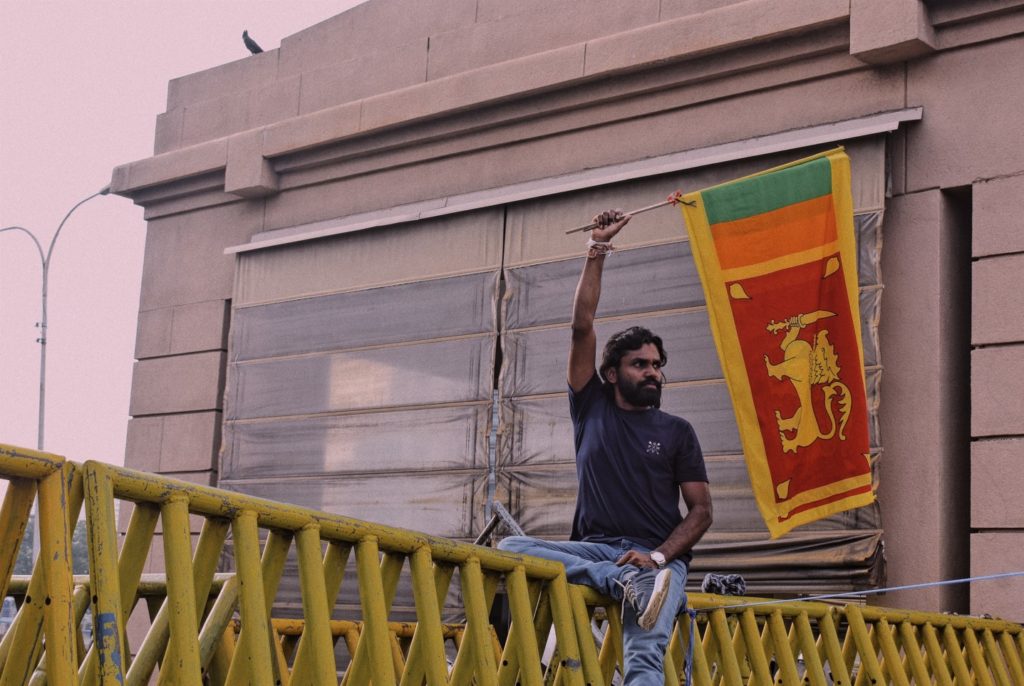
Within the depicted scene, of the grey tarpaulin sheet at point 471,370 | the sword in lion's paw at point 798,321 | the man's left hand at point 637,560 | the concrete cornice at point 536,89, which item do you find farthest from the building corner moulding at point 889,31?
the man's left hand at point 637,560

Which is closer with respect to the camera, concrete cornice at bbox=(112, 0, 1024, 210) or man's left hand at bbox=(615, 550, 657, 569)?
man's left hand at bbox=(615, 550, 657, 569)

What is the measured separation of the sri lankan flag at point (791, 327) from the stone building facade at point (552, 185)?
678 mm

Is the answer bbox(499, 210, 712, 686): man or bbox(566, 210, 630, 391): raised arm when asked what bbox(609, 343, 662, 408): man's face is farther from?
bbox(566, 210, 630, 391): raised arm

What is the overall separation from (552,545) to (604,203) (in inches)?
256

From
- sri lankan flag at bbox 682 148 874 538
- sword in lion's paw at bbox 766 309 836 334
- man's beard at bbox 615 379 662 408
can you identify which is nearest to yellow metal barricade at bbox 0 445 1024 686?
man's beard at bbox 615 379 662 408

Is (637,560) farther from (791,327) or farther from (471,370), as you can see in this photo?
(471,370)

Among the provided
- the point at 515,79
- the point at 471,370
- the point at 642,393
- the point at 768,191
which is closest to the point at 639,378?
the point at 642,393

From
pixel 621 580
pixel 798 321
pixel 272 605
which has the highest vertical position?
pixel 798 321

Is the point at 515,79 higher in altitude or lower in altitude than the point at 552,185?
higher

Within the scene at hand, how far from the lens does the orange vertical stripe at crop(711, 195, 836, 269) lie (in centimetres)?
994

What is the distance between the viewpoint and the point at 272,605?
5.17m

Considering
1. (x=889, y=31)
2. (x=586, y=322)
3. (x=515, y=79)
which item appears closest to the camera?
(x=586, y=322)

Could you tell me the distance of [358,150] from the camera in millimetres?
13922

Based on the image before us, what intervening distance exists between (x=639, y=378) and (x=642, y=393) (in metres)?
0.08
